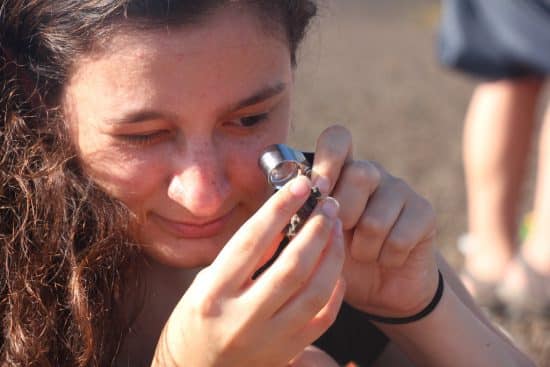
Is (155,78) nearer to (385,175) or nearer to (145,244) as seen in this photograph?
(145,244)

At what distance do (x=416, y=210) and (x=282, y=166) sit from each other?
382 mm

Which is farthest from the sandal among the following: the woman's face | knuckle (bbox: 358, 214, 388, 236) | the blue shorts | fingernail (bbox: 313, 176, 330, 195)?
fingernail (bbox: 313, 176, 330, 195)

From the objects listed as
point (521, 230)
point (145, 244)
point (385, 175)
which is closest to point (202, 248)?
point (145, 244)

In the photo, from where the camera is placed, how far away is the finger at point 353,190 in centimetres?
208

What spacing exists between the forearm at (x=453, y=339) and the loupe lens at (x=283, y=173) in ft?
1.81

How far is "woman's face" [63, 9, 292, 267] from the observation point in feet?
6.48

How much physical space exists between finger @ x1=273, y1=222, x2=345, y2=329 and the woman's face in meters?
0.30

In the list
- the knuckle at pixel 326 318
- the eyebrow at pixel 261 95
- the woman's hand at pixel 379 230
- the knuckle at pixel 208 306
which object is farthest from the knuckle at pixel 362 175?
the knuckle at pixel 208 306

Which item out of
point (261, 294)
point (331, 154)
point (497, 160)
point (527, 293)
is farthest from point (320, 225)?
point (497, 160)

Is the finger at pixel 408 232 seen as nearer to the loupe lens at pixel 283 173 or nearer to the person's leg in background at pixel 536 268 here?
the loupe lens at pixel 283 173

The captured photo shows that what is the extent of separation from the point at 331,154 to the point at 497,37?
2676mm

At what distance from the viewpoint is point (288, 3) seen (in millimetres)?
2229

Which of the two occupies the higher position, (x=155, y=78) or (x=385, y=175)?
(x=155, y=78)

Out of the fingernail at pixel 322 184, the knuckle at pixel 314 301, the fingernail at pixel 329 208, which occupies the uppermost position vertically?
the fingernail at pixel 329 208
